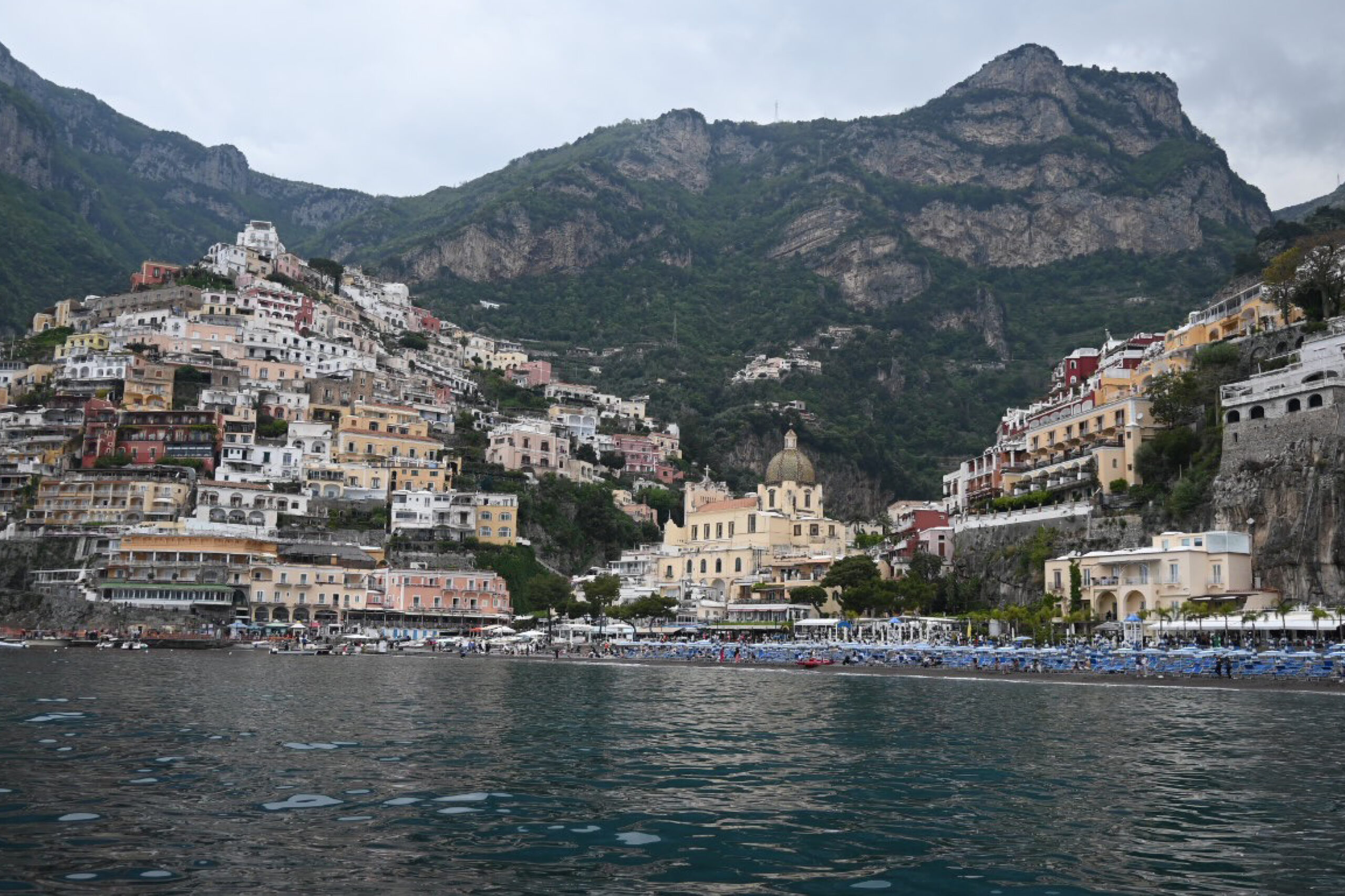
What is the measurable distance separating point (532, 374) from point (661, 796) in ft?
478

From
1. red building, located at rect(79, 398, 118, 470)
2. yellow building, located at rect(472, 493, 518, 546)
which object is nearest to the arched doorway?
yellow building, located at rect(472, 493, 518, 546)

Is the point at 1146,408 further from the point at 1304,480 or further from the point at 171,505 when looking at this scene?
the point at 171,505

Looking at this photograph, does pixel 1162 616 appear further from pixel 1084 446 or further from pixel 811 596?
pixel 811 596

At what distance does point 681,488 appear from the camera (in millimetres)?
137250

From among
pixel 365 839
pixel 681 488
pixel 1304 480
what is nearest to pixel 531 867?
pixel 365 839

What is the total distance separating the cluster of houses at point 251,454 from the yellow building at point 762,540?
1621 cm

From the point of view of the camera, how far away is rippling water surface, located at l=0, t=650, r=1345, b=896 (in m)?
13.6

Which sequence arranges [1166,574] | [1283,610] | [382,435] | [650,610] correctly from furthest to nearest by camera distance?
[382,435] < [650,610] < [1166,574] < [1283,610]

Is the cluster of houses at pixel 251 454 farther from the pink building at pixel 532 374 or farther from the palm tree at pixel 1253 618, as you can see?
the palm tree at pixel 1253 618

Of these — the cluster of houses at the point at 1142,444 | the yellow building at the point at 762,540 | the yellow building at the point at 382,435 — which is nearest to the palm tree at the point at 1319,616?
the cluster of houses at the point at 1142,444

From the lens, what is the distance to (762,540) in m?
99.8

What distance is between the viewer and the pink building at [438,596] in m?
94.6

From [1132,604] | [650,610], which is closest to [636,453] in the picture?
[650,610]

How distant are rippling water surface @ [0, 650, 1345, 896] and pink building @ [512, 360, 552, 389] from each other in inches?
4831
